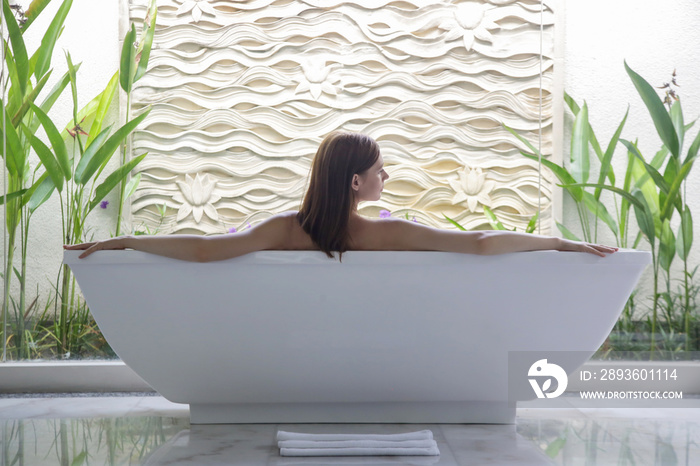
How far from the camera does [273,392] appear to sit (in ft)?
6.08

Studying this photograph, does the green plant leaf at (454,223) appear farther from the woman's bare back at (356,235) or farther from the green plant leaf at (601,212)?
the woman's bare back at (356,235)

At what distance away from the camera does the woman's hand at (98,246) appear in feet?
5.53

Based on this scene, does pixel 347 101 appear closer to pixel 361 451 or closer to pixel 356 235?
pixel 356 235

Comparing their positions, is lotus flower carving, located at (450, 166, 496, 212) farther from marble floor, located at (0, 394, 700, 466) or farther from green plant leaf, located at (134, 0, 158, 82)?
green plant leaf, located at (134, 0, 158, 82)

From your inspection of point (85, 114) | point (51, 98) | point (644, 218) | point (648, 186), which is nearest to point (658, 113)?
point (648, 186)

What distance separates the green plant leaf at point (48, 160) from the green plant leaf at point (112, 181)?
0.14 m

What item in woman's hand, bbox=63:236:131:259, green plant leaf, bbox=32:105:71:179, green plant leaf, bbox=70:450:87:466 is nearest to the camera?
green plant leaf, bbox=70:450:87:466

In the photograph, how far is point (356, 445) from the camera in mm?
1613

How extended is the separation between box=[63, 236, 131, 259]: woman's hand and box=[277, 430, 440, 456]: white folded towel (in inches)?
27.2

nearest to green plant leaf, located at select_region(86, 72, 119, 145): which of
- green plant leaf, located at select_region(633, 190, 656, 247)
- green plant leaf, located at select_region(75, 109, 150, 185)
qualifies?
green plant leaf, located at select_region(75, 109, 150, 185)

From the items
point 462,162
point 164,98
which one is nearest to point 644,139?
point 462,162

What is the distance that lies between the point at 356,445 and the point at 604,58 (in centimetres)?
199

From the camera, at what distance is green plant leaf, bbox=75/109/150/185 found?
2.42m

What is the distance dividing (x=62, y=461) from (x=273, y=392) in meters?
0.59
